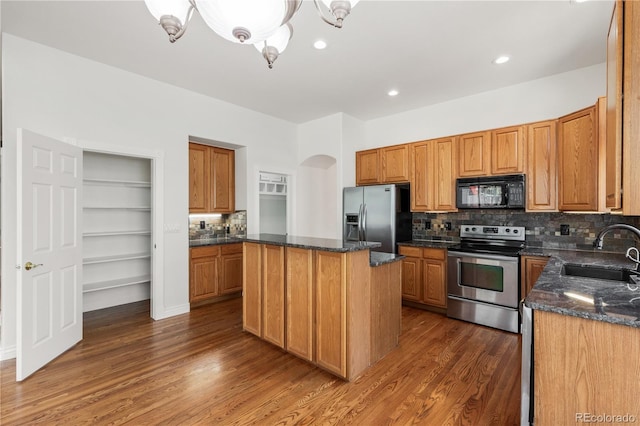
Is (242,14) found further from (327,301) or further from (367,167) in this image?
(367,167)

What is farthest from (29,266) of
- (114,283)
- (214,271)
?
(214,271)

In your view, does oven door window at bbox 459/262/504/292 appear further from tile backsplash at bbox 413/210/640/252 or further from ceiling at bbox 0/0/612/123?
ceiling at bbox 0/0/612/123

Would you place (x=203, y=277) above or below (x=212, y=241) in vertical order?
below

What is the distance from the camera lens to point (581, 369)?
1321 mm

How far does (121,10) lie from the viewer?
240cm

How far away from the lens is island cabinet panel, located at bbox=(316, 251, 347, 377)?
2.39 meters

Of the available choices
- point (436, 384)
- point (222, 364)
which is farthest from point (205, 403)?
point (436, 384)

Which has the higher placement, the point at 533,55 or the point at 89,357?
the point at 533,55

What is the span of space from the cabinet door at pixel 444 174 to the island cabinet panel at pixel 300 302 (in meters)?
2.45

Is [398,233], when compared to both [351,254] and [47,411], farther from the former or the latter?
[47,411]

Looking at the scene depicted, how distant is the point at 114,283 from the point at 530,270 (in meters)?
5.21

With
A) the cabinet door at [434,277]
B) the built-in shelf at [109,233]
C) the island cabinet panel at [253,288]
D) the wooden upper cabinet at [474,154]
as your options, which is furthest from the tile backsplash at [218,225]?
the wooden upper cabinet at [474,154]

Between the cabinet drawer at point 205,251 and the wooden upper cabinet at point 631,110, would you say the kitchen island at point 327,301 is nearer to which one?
the cabinet drawer at point 205,251

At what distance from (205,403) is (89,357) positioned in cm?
151
